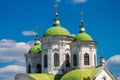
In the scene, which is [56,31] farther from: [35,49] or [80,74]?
[80,74]

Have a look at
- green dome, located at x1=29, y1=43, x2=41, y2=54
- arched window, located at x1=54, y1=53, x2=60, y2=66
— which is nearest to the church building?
arched window, located at x1=54, y1=53, x2=60, y2=66

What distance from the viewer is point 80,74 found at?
55.1 metres

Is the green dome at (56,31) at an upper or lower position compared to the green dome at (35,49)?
upper

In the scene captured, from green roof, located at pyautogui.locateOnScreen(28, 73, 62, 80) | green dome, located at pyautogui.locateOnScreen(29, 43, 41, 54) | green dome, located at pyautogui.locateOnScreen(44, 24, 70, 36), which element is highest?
green dome, located at pyautogui.locateOnScreen(44, 24, 70, 36)

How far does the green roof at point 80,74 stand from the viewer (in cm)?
5481

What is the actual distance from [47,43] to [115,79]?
12.1 metres

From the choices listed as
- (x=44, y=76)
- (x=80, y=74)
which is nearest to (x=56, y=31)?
(x=44, y=76)

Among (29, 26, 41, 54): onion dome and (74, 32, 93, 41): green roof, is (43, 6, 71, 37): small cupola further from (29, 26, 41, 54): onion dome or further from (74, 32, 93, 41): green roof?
(29, 26, 41, 54): onion dome

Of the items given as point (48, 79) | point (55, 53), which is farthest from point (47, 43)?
point (48, 79)

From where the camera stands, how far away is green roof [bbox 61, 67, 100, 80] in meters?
54.8

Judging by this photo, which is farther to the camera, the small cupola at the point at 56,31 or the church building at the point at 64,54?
the small cupola at the point at 56,31

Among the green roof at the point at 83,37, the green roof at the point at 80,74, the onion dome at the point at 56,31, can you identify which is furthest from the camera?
the onion dome at the point at 56,31

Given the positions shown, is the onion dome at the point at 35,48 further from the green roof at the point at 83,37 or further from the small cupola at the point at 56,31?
the green roof at the point at 83,37

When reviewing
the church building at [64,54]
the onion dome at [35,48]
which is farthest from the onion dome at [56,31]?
the onion dome at [35,48]
